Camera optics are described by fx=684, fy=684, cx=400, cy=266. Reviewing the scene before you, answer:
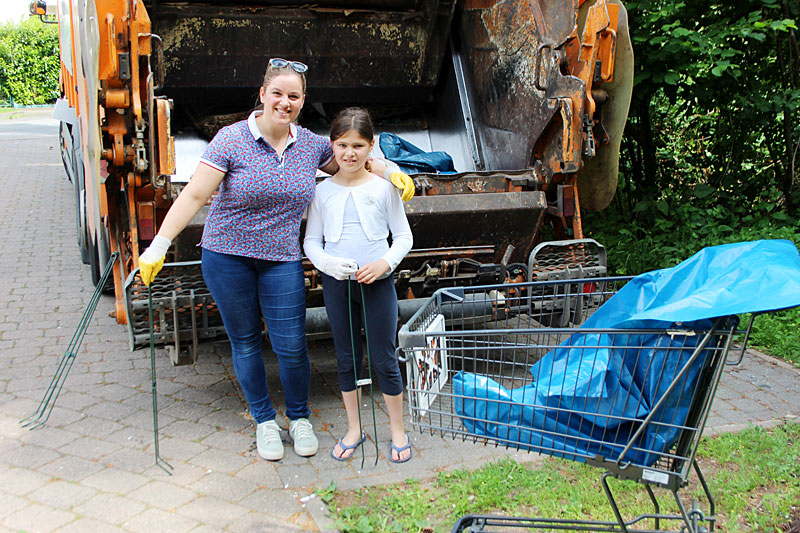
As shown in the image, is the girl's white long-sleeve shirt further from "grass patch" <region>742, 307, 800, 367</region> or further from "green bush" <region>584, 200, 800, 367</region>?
"green bush" <region>584, 200, 800, 367</region>

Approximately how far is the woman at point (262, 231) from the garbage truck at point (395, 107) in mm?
381

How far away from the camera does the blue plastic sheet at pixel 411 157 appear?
4.36 meters

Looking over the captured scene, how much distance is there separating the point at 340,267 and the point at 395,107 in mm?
3000

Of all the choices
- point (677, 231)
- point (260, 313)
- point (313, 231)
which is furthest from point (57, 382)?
point (677, 231)

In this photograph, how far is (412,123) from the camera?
5531 mm

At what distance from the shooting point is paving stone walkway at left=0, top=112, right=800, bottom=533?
106 inches

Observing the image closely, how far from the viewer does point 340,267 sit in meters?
2.87

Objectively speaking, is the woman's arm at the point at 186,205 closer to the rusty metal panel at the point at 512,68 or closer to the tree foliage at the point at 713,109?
the rusty metal panel at the point at 512,68

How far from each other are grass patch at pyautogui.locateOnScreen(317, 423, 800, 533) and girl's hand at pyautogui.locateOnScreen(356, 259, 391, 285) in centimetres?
87

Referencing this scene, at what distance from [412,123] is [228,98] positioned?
1448 mm

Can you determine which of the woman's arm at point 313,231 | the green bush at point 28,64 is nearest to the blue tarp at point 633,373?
the woman's arm at point 313,231

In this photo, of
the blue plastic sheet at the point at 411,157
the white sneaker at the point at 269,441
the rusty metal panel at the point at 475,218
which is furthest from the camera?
the blue plastic sheet at the point at 411,157

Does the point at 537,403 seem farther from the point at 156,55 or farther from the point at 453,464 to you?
the point at 156,55

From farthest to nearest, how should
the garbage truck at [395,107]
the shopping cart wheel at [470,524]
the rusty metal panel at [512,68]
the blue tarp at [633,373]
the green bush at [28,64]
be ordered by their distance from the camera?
the green bush at [28,64], the rusty metal panel at [512,68], the garbage truck at [395,107], the shopping cart wheel at [470,524], the blue tarp at [633,373]
